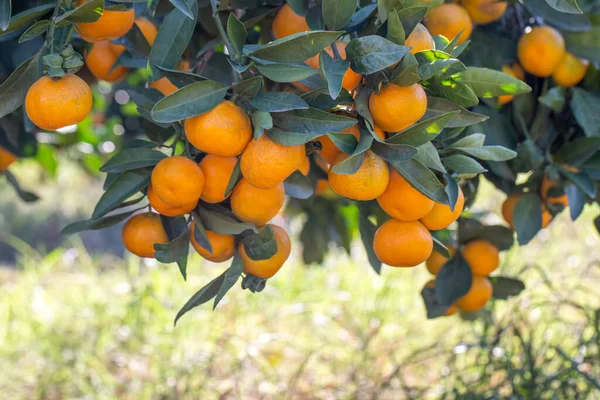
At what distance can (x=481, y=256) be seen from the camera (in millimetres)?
1047

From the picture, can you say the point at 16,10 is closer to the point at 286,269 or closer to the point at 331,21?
the point at 331,21

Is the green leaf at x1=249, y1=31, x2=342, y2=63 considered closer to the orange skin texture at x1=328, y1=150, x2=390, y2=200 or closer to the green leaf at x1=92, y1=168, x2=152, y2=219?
the orange skin texture at x1=328, y1=150, x2=390, y2=200

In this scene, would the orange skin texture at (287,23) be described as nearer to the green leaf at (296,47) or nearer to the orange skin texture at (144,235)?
the green leaf at (296,47)

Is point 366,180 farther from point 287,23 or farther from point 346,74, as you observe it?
point 287,23

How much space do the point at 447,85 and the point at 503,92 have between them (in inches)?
3.1

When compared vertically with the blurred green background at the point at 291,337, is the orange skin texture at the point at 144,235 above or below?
above

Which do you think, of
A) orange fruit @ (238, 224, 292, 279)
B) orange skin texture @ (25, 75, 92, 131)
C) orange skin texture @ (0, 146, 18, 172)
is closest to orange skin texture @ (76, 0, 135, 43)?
orange skin texture @ (25, 75, 92, 131)

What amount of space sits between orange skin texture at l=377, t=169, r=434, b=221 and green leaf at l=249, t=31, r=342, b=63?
18 centimetres

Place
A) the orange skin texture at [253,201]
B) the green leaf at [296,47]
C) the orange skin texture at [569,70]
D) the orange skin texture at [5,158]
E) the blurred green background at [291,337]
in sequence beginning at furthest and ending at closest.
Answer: the blurred green background at [291,337] → the orange skin texture at [5,158] → the orange skin texture at [569,70] → the orange skin texture at [253,201] → the green leaf at [296,47]

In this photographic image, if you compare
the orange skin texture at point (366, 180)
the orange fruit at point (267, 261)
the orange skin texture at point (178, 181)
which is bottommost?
the orange fruit at point (267, 261)

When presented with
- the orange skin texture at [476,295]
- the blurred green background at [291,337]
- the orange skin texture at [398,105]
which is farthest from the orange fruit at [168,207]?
the blurred green background at [291,337]

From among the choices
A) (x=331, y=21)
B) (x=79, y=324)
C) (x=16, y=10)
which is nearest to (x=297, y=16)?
(x=331, y=21)

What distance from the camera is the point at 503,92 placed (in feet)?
2.45

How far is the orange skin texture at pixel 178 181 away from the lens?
0.70 metres
